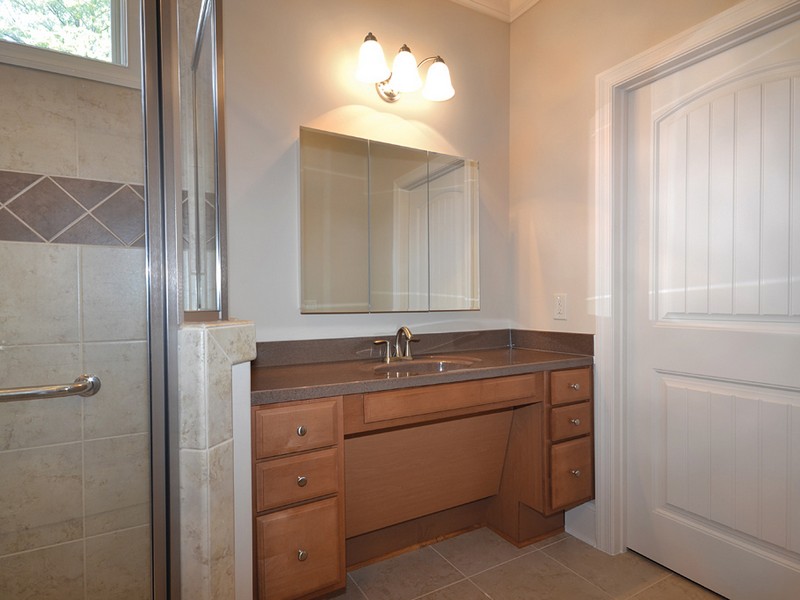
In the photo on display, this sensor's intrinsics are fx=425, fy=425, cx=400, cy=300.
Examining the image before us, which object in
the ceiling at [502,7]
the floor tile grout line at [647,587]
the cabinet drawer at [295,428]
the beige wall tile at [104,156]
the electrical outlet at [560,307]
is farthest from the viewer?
the ceiling at [502,7]

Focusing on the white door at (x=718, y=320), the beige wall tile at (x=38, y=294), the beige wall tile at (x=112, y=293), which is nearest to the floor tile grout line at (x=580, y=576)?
→ the white door at (x=718, y=320)

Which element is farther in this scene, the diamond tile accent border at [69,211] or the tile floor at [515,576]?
the tile floor at [515,576]

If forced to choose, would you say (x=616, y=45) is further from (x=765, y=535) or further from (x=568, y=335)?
(x=765, y=535)

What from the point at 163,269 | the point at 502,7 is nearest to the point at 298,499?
the point at 163,269

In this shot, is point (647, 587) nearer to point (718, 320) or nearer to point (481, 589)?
point (481, 589)

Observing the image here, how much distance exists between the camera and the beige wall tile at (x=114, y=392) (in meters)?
1.05

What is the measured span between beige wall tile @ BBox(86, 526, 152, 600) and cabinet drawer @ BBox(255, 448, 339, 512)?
0.99 feet

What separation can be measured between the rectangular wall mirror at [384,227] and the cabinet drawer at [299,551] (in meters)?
0.77

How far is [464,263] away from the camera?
213 centimetres

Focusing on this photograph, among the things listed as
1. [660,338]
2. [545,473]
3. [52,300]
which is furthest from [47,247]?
[660,338]

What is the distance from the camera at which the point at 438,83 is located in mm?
1942

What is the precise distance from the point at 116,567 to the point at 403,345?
1.22 meters

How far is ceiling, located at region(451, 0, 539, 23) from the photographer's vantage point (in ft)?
7.04

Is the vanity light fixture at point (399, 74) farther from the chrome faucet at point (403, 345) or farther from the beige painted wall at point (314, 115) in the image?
the chrome faucet at point (403, 345)
